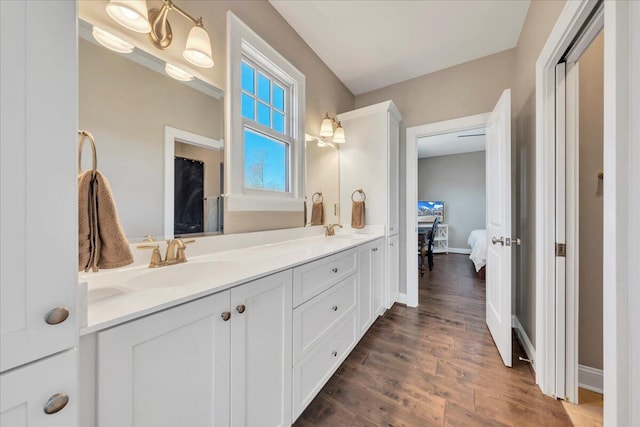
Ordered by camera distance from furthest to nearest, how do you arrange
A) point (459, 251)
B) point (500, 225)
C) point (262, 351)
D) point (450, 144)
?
point (459, 251) < point (450, 144) < point (500, 225) < point (262, 351)

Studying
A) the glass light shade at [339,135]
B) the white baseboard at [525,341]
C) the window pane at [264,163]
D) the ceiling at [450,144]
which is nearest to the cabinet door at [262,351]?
the window pane at [264,163]

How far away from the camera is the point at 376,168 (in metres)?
2.52

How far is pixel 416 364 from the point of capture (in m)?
1.68

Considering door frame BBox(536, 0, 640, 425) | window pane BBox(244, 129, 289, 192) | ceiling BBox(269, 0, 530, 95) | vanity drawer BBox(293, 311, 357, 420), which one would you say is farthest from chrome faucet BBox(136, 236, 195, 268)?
ceiling BBox(269, 0, 530, 95)

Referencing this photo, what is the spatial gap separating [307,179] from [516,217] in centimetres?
195

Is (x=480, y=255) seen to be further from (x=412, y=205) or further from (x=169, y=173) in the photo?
(x=169, y=173)

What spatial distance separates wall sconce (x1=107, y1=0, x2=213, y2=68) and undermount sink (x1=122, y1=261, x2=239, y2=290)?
1.06 m

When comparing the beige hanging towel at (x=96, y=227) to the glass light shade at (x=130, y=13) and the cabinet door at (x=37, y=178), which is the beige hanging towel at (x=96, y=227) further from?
the glass light shade at (x=130, y=13)

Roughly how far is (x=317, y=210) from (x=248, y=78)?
4.15ft

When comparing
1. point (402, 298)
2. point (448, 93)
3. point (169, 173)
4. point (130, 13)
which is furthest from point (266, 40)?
point (402, 298)

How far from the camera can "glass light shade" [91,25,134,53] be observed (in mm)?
961

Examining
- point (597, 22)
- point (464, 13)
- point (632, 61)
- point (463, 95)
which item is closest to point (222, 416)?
point (632, 61)

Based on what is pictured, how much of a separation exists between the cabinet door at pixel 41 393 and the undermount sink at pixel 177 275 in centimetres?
41

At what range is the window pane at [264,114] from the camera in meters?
1.73
